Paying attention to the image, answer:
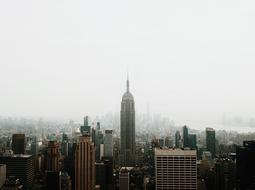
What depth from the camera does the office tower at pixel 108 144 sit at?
54.3 feet

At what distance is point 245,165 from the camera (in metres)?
10.4

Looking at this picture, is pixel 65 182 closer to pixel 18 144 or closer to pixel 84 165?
pixel 84 165

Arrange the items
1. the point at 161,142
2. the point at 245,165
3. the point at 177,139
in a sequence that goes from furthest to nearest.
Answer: the point at 161,142
the point at 177,139
the point at 245,165

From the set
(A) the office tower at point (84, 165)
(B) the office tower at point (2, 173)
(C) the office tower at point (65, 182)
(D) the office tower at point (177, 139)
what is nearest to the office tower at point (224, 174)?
(D) the office tower at point (177, 139)

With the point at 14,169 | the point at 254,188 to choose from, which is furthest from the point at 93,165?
the point at 254,188

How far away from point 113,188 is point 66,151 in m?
2.57

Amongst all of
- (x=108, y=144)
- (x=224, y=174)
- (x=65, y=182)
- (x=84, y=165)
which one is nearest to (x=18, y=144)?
(x=84, y=165)

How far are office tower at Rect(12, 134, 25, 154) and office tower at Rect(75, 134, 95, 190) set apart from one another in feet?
9.66

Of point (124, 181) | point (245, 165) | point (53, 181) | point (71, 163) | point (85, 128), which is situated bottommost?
point (124, 181)

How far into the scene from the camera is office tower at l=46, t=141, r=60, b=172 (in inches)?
535

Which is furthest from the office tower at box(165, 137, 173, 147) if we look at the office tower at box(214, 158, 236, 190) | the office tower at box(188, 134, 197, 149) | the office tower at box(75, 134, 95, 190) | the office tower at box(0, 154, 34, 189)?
the office tower at box(0, 154, 34, 189)

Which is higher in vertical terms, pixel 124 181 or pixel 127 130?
pixel 127 130

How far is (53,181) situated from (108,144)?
6171 mm

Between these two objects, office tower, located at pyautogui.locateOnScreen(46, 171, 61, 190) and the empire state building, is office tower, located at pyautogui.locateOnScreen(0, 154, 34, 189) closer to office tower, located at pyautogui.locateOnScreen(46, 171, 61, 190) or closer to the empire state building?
office tower, located at pyautogui.locateOnScreen(46, 171, 61, 190)
